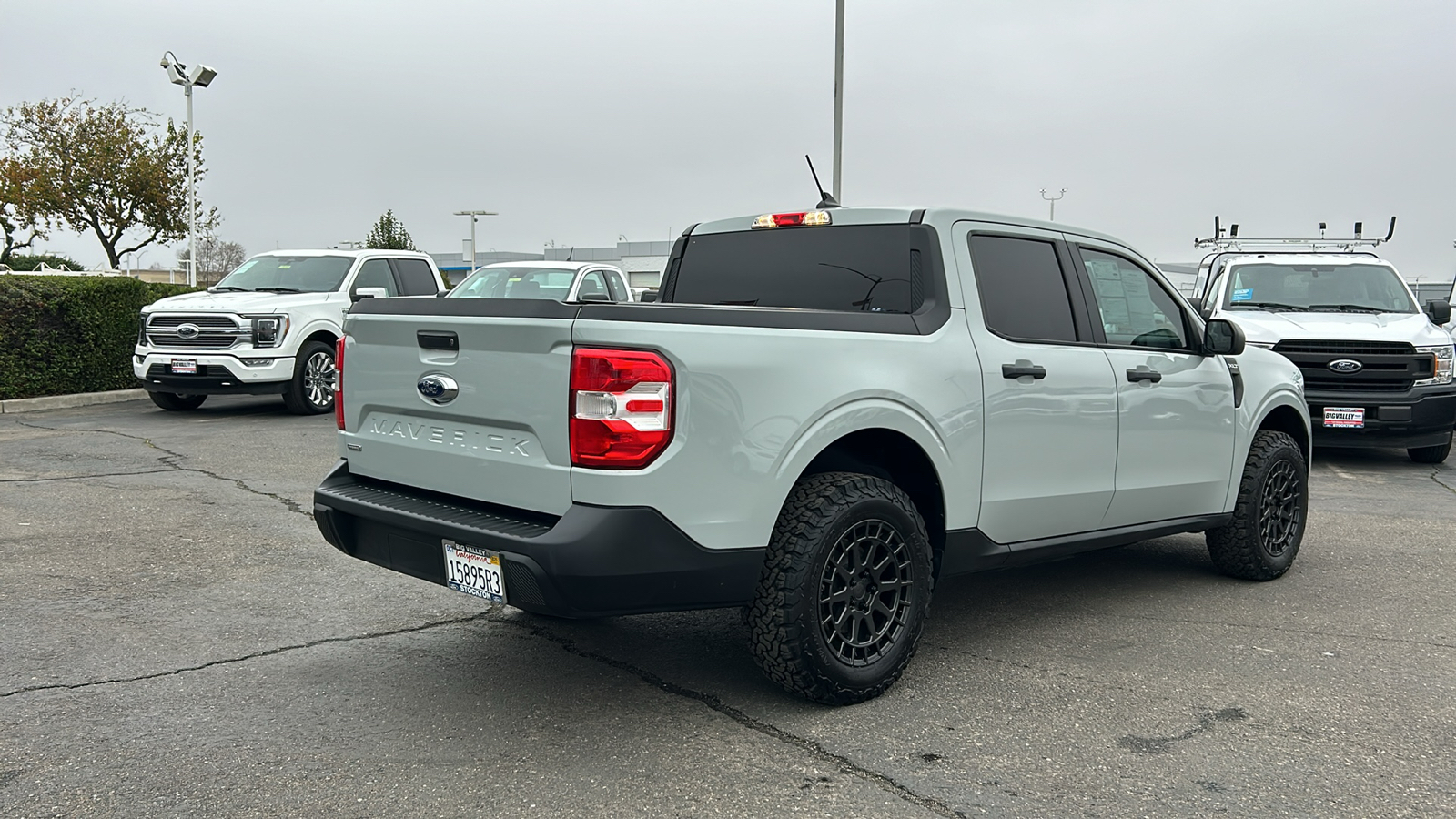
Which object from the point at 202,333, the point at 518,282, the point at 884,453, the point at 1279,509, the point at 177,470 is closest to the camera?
the point at 884,453

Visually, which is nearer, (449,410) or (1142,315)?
(449,410)

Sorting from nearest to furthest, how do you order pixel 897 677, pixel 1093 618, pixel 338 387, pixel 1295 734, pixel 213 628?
pixel 1295 734, pixel 897 677, pixel 338 387, pixel 213 628, pixel 1093 618

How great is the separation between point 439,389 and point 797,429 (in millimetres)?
1289

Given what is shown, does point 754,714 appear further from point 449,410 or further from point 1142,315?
point 1142,315

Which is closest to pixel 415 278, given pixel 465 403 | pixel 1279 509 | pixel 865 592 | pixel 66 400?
pixel 66 400

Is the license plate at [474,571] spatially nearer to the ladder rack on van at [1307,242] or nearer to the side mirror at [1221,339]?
the side mirror at [1221,339]

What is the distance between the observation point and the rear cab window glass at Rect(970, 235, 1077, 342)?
4969 mm

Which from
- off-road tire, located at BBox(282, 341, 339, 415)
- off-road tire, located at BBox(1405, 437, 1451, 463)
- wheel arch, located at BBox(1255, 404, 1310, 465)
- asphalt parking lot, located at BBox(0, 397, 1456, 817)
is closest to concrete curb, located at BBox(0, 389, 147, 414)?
off-road tire, located at BBox(282, 341, 339, 415)

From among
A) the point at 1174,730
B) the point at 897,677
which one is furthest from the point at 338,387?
the point at 1174,730

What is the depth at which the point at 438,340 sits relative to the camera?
4.25 m

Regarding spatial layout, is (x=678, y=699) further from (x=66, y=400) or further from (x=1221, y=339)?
(x=66, y=400)

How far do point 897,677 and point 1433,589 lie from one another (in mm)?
3651

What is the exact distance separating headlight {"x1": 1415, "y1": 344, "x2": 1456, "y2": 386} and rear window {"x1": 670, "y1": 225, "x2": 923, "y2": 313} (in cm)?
826

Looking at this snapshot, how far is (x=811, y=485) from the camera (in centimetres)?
422
